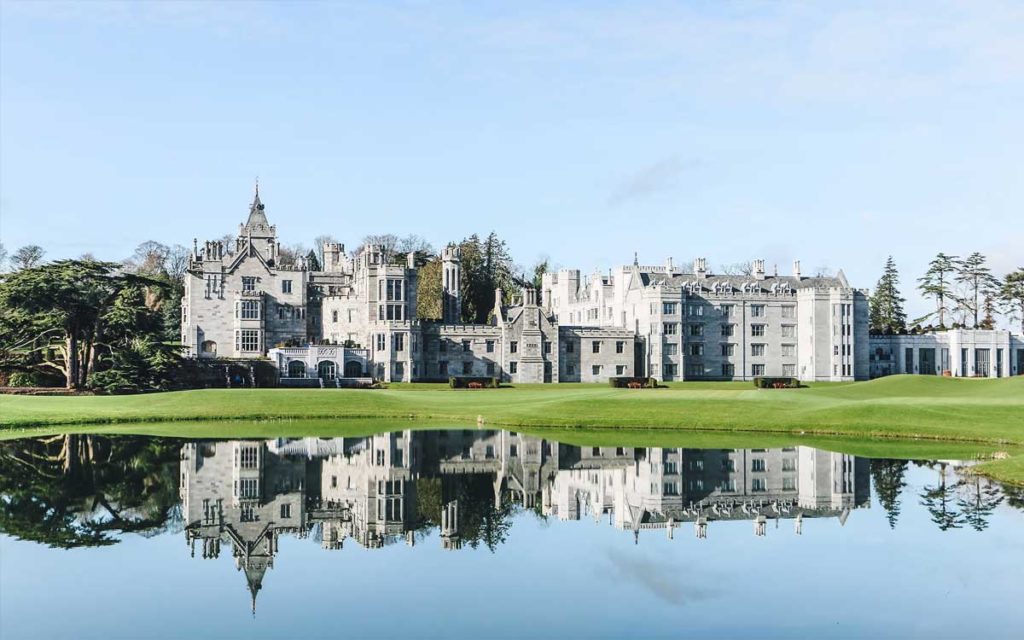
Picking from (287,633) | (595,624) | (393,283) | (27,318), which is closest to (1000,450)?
(595,624)

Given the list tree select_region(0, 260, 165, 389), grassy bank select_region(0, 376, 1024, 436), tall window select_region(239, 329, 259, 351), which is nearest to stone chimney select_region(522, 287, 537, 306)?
tall window select_region(239, 329, 259, 351)

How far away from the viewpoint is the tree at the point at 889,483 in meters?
25.2

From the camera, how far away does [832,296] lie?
301 feet

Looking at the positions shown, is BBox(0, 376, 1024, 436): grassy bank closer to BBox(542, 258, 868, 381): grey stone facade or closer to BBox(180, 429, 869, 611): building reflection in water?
BBox(180, 429, 869, 611): building reflection in water

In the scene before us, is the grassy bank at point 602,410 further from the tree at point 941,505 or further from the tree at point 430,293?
the tree at point 430,293

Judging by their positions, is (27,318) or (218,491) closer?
(218,491)

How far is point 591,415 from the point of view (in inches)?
1913

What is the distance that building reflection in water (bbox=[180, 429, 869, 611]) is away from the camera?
23.2 m

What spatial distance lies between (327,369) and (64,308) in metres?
20.2

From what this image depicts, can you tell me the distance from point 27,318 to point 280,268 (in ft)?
76.4

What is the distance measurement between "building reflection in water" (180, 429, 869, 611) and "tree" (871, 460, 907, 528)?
440 mm

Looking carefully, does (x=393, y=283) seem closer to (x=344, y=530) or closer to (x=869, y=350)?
(x=869, y=350)

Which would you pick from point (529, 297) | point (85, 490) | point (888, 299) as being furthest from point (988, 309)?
point (85, 490)

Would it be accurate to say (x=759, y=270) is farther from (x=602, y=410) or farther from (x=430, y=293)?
(x=602, y=410)
